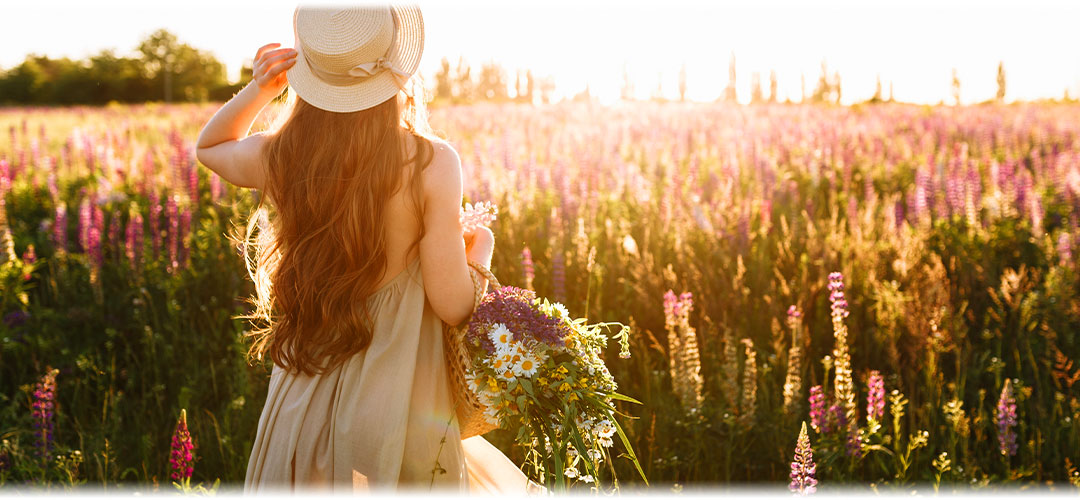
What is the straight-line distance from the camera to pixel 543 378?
6.93 ft

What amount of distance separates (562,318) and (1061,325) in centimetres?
358

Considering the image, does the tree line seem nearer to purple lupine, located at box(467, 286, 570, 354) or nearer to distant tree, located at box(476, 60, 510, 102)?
distant tree, located at box(476, 60, 510, 102)

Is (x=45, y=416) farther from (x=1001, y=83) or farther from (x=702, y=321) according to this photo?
(x=1001, y=83)

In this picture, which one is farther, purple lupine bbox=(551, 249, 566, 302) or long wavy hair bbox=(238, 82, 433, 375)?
purple lupine bbox=(551, 249, 566, 302)

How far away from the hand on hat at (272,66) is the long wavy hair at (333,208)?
93 mm

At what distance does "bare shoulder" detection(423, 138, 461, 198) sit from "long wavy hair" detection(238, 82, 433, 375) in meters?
0.02

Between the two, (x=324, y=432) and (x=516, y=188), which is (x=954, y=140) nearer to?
(x=516, y=188)

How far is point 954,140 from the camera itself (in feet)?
34.2

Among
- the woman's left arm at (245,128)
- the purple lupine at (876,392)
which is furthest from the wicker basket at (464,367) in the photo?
the purple lupine at (876,392)

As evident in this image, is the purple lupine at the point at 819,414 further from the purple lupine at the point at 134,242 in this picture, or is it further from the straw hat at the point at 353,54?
the purple lupine at the point at 134,242

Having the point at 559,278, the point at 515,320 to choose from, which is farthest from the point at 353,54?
the point at 559,278

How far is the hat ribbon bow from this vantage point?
2.14 meters

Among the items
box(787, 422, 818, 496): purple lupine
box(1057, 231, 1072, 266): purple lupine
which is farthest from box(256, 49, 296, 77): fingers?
box(1057, 231, 1072, 266): purple lupine

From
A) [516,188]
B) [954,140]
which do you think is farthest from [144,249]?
[954,140]
